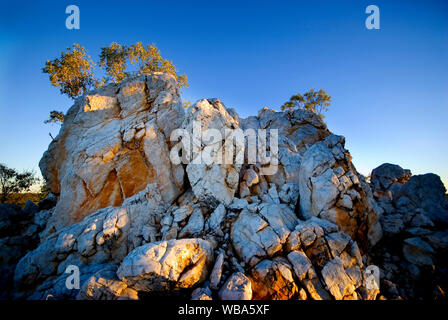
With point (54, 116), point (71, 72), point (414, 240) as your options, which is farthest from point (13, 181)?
point (414, 240)

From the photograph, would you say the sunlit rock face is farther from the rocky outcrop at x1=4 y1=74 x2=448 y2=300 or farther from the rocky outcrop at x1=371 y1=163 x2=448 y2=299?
the rocky outcrop at x1=371 y1=163 x2=448 y2=299

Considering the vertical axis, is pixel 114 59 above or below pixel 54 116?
above

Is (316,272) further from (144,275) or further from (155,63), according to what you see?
(155,63)

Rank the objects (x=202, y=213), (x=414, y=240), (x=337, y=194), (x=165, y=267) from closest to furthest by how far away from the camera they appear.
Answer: (x=165, y=267) < (x=337, y=194) < (x=202, y=213) < (x=414, y=240)

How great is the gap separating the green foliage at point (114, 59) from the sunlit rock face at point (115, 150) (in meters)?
10.3

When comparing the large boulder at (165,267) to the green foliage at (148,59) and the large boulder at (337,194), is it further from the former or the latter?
the green foliage at (148,59)

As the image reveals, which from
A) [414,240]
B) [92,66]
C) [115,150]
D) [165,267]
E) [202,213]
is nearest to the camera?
[165,267]

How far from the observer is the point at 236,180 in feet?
47.0

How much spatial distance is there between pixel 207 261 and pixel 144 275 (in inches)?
136

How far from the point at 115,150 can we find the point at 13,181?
3301cm

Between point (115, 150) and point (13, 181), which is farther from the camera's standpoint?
point (13, 181)

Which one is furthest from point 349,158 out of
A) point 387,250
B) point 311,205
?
point 387,250

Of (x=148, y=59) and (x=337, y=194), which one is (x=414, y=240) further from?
(x=148, y=59)

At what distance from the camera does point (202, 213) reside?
13016 mm
